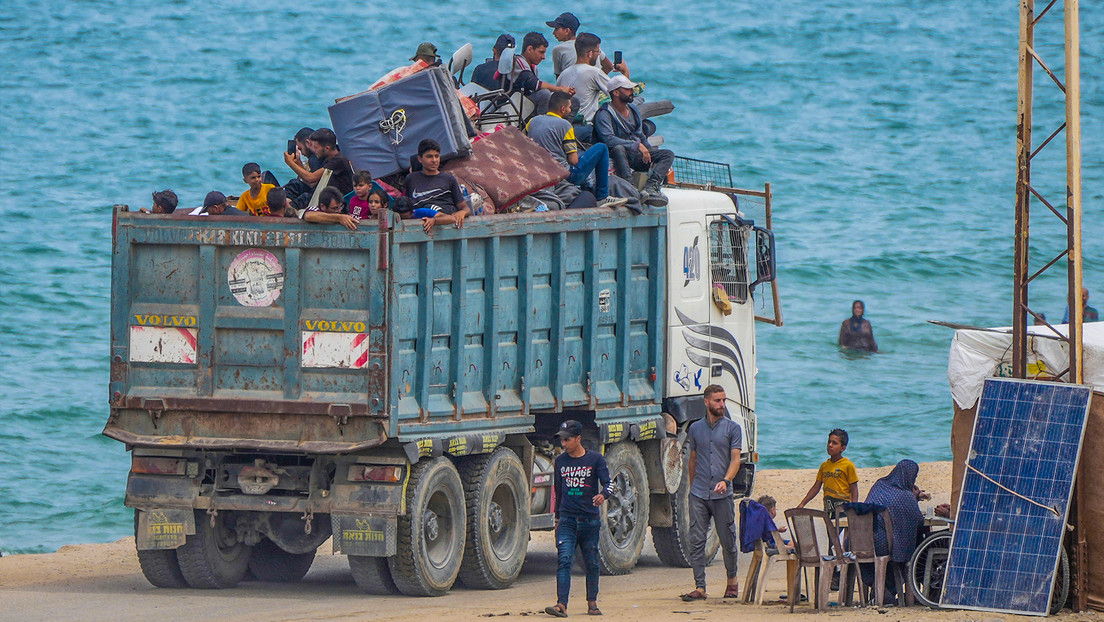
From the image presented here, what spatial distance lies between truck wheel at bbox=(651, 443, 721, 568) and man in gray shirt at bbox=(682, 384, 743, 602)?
274cm

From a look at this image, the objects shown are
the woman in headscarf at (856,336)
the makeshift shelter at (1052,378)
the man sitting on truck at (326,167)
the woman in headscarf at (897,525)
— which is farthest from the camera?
the woman in headscarf at (856,336)

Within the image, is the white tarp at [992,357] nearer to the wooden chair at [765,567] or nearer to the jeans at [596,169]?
the wooden chair at [765,567]

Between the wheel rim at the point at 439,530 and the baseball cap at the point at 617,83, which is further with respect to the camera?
the baseball cap at the point at 617,83

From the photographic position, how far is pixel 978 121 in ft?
176

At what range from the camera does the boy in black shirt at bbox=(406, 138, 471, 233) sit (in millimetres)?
12914

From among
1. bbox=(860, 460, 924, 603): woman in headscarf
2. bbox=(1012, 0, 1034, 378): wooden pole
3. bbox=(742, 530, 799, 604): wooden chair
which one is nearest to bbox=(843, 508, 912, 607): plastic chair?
bbox=(860, 460, 924, 603): woman in headscarf

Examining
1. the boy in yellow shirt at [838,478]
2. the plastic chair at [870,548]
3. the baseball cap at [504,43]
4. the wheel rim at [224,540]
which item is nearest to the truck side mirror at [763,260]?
the boy in yellow shirt at [838,478]

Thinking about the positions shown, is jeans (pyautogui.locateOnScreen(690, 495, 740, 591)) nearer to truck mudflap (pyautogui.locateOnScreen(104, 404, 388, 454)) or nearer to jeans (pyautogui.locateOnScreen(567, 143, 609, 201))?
truck mudflap (pyautogui.locateOnScreen(104, 404, 388, 454))

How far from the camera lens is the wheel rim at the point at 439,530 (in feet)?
42.9

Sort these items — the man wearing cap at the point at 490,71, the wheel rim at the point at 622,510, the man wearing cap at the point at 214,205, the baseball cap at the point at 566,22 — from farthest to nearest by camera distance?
the baseball cap at the point at 566,22 < the man wearing cap at the point at 490,71 < the wheel rim at the point at 622,510 < the man wearing cap at the point at 214,205

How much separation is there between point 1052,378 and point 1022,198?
132cm

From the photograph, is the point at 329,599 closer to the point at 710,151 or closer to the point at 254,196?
the point at 254,196

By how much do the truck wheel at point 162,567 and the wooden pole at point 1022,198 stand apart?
652 cm

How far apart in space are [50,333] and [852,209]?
2178cm
